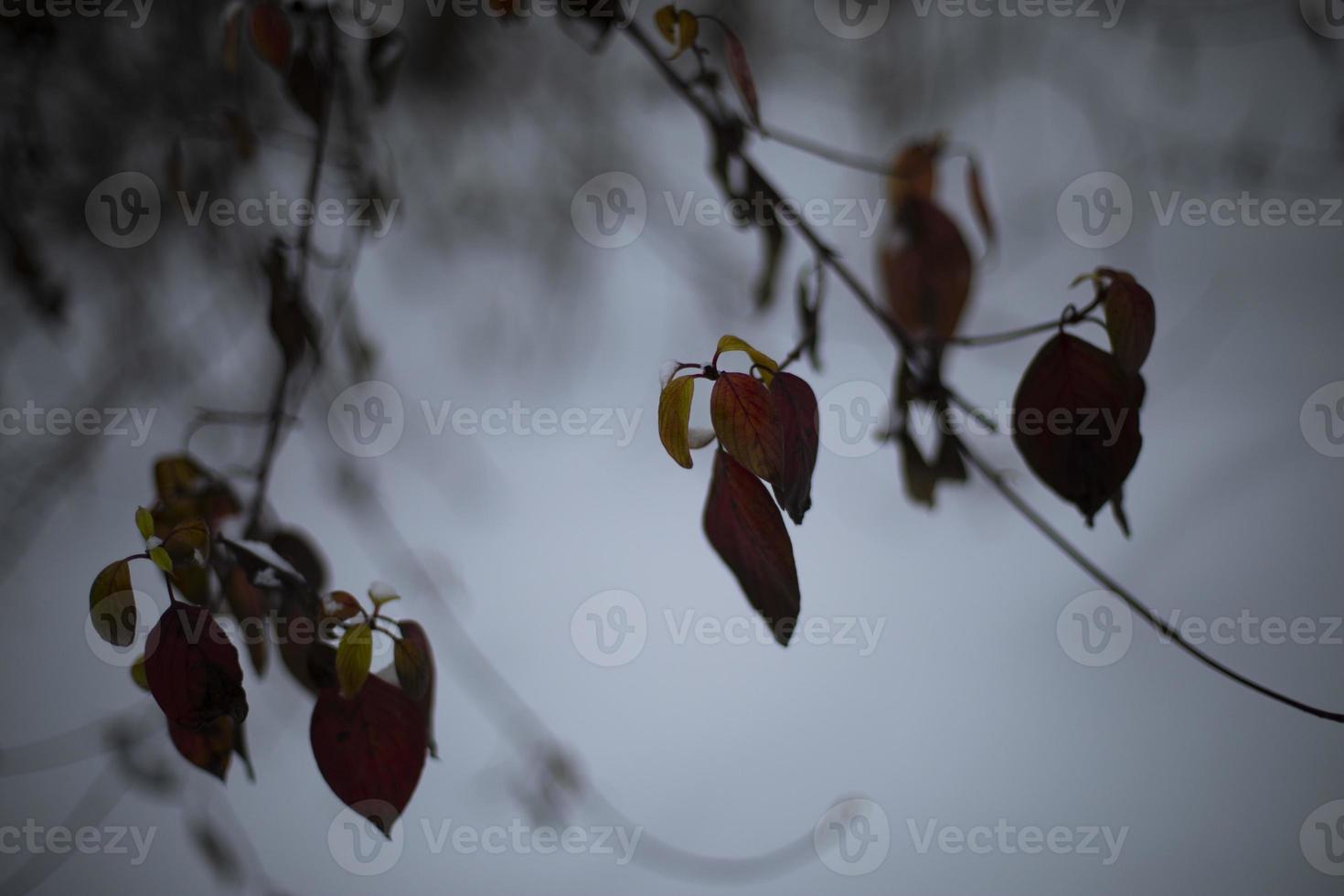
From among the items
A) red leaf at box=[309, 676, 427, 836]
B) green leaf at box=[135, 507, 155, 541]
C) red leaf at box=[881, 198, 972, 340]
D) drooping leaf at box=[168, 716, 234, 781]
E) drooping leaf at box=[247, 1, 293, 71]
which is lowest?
drooping leaf at box=[168, 716, 234, 781]

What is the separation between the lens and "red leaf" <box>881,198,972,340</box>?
365mm

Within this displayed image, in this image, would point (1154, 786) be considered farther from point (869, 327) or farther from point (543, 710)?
point (869, 327)

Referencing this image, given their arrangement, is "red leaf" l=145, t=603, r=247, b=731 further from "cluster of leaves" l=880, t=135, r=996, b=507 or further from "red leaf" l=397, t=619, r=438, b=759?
"cluster of leaves" l=880, t=135, r=996, b=507

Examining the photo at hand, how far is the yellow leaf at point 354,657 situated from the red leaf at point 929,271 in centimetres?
25

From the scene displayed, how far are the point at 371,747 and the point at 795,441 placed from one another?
0.15m

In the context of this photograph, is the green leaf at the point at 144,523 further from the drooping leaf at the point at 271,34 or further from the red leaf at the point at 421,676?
the drooping leaf at the point at 271,34

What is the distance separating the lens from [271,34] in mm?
310

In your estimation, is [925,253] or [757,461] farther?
[925,253]

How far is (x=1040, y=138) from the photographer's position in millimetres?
928

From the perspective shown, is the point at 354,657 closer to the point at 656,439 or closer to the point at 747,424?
the point at 747,424

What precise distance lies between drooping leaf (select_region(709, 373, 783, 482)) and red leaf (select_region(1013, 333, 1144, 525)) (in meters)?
0.09

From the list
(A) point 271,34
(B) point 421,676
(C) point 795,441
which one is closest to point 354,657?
(B) point 421,676

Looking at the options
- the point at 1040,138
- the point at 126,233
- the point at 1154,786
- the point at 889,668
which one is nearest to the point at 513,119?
the point at 126,233

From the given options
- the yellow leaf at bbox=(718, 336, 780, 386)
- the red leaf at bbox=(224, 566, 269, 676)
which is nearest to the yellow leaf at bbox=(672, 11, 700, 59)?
the yellow leaf at bbox=(718, 336, 780, 386)
